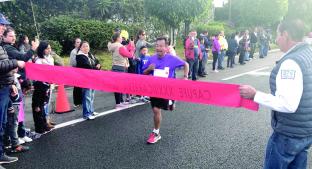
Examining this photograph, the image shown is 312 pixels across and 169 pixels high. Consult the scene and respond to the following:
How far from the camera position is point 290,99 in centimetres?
268

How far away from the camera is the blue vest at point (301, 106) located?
2750 mm

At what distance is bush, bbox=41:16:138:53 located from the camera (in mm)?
15641

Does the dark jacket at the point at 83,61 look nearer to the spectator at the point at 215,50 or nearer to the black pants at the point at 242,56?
the spectator at the point at 215,50

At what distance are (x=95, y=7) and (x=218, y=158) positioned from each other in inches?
662

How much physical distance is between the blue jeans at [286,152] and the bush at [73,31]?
13.8 meters

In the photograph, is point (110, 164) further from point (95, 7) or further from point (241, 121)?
point (95, 7)

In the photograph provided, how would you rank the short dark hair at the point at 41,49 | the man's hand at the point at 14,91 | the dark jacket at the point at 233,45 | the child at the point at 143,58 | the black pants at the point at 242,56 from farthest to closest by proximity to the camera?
1. the black pants at the point at 242,56
2. the dark jacket at the point at 233,45
3. the child at the point at 143,58
4. the short dark hair at the point at 41,49
5. the man's hand at the point at 14,91

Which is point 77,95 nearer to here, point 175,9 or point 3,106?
point 3,106

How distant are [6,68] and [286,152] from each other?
374cm

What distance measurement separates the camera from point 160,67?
581 centimetres

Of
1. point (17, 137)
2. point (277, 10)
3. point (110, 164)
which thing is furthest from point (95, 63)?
point (277, 10)

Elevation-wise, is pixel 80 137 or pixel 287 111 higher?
pixel 287 111

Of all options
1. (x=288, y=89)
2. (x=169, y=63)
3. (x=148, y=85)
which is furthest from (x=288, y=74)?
(x=169, y=63)

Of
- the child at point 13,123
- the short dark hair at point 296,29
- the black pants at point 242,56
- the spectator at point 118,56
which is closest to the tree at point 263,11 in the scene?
the black pants at point 242,56
